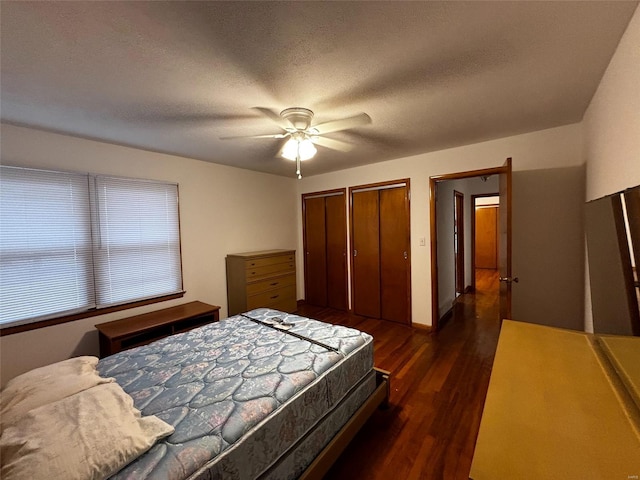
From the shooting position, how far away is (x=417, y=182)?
3.38 metres

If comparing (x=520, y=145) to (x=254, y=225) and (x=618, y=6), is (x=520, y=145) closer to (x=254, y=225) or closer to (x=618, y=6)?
(x=618, y=6)

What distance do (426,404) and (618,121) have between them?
2188 millimetres

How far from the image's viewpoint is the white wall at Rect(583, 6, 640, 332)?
117cm

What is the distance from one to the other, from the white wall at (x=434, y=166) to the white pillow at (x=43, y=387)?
2.90 metres

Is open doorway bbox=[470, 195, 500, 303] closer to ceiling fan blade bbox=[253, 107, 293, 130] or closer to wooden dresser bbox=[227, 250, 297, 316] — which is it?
wooden dresser bbox=[227, 250, 297, 316]

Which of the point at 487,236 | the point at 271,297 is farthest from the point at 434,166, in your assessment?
the point at 487,236

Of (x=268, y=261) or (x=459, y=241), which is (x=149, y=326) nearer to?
(x=268, y=261)

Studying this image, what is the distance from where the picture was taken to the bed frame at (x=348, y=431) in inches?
52.9

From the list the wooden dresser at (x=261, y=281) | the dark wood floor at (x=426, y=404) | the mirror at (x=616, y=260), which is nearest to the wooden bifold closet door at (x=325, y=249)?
the wooden dresser at (x=261, y=281)

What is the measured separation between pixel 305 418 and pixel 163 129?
2517 mm

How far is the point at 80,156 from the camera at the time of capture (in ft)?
8.19

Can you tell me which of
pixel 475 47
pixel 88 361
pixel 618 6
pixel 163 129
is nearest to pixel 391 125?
pixel 475 47

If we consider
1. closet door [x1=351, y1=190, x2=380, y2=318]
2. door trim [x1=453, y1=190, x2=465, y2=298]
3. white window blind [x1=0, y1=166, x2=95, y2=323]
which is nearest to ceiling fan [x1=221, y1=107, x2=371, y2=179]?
white window blind [x1=0, y1=166, x2=95, y2=323]

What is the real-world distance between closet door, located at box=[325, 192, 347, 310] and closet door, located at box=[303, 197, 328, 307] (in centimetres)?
8
